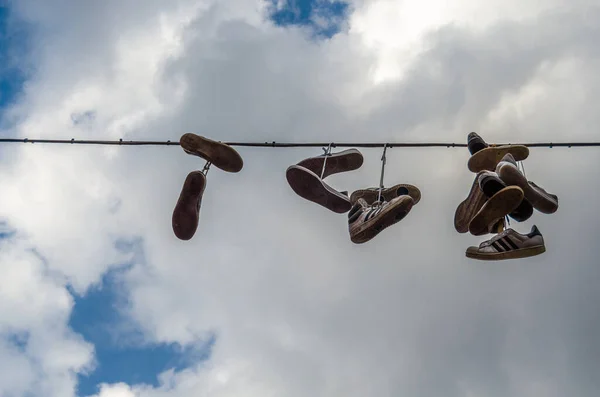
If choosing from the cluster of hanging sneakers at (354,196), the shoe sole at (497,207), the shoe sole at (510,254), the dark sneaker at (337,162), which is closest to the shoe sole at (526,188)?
the shoe sole at (497,207)

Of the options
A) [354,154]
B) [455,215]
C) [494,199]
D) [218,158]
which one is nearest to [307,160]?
[354,154]

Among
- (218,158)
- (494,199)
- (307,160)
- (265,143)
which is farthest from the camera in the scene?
(307,160)

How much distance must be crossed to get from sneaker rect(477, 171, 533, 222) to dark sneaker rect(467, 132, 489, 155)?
1.18 feet

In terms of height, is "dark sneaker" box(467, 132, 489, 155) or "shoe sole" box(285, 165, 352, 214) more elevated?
"dark sneaker" box(467, 132, 489, 155)

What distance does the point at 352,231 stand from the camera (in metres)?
4.62

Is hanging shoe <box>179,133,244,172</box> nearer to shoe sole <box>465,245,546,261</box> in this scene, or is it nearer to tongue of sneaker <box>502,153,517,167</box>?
shoe sole <box>465,245,546,261</box>

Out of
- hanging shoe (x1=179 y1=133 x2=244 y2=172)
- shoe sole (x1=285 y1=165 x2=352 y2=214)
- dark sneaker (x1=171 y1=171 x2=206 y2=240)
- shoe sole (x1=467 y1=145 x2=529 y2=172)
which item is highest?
shoe sole (x1=467 y1=145 x2=529 y2=172)

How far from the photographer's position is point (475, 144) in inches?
201

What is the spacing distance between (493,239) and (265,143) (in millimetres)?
1882

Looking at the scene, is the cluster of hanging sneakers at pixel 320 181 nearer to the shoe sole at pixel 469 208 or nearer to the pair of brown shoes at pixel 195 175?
the pair of brown shoes at pixel 195 175

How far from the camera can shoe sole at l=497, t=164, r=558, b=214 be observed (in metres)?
4.46

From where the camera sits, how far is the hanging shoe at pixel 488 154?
15.9 feet

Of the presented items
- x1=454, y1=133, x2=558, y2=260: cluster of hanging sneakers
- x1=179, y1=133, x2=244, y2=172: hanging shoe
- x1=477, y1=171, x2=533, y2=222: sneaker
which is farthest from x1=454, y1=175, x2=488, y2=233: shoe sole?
x1=179, y1=133, x2=244, y2=172: hanging shoe

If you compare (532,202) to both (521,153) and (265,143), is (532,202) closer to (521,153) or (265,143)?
(521,153)
